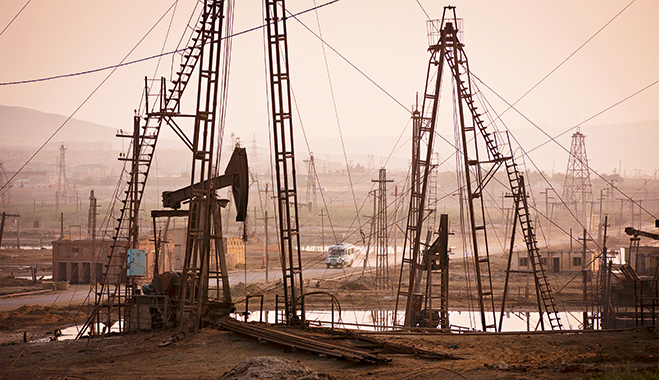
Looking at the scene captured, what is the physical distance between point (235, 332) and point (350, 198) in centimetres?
13891

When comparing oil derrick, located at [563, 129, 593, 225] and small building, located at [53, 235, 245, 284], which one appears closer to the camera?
small building, located at [53, 235, 245, 284]

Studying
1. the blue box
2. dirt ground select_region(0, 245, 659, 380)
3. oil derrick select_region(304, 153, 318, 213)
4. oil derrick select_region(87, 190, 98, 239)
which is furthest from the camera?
oil derrick select_region(304, 153, 318, 213)

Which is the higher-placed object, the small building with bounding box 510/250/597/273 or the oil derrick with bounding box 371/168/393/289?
the oil derrick with bounding box 371/168/393/289

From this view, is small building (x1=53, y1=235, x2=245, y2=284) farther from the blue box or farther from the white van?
the white van

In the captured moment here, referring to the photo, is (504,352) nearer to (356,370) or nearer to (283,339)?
(356,370)

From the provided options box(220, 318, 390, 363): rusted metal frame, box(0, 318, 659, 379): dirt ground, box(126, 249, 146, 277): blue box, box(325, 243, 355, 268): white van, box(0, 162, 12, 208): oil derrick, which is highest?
box(0, 162, 12, 208): oil derrick

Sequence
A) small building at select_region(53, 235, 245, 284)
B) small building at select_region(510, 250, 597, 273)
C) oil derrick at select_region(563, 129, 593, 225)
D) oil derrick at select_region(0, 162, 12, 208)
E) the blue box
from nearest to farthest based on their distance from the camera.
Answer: the blue box, small building at select_region(53, 235, 245, 284), small building at select_region(510, 250, 597, 273), oil derrick at select_region(0, 162, 12, 208), oil derrick at select_region(563, 129, 593, 225)

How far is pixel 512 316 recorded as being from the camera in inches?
1196

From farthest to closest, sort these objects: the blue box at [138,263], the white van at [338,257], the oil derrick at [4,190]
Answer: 1. the oil derrick at [4,190]
2. the white van at [338,257]
3. the blue box at [138,263]

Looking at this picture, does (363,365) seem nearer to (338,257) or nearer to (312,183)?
(338,257)

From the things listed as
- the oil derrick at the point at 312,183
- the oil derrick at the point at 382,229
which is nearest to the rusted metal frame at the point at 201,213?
the oil derrick at the point at 382,229

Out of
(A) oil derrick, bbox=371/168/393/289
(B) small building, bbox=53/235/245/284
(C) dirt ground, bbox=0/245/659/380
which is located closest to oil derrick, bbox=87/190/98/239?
(B) small building, bbox=53/235/245/284

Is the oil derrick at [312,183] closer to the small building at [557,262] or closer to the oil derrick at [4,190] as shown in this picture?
the small building at [557,262]

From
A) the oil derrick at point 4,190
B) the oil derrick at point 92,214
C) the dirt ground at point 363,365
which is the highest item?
the oil derrick at point 4,190
